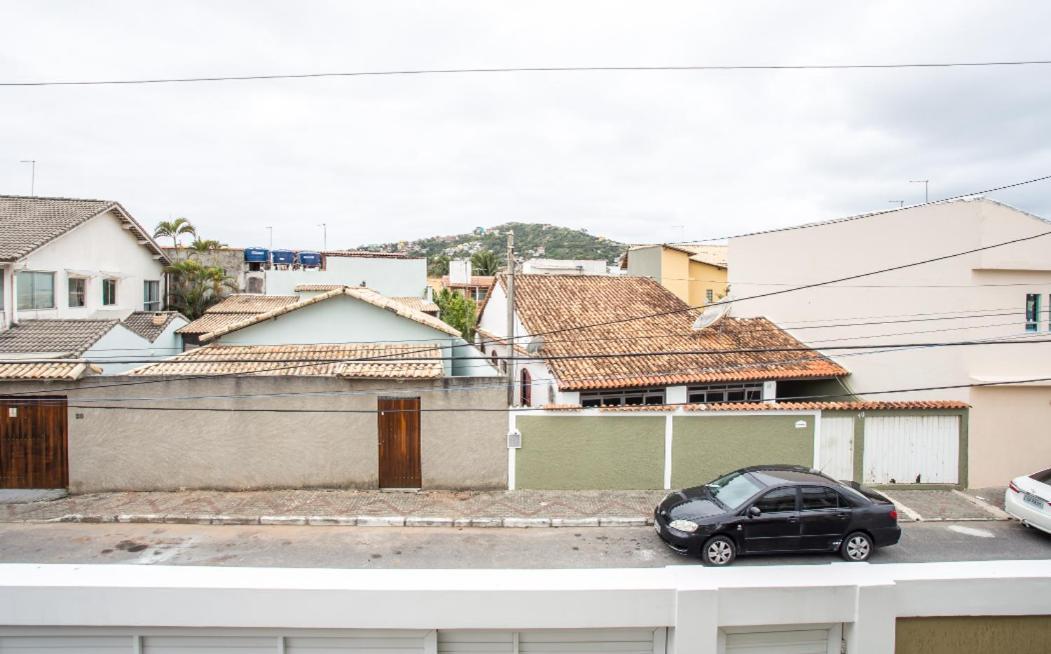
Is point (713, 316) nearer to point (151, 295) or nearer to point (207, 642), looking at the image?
point (207, 642)

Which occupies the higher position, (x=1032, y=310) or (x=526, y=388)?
(x=1032, y=310)

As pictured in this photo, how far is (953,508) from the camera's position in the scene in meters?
12.9

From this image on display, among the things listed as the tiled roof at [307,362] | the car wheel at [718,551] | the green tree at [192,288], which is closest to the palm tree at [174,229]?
the green tree at [192,288]

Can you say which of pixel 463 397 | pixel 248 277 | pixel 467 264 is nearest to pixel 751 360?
pixel 463 397

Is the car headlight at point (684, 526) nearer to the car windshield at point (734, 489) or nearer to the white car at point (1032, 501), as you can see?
the car windshield at point (734, 489)

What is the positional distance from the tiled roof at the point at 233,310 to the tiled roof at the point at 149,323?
0.72 metres

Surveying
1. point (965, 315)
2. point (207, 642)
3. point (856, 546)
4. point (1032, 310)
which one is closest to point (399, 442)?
point (856, 546)

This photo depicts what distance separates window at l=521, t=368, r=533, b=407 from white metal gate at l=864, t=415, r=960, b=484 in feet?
30.8

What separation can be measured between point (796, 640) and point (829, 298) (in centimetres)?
1771

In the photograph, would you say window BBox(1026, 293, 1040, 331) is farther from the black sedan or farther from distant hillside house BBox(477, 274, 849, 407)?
the black sedan

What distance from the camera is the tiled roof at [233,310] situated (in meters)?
23.5

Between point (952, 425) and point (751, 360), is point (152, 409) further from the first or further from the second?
point (952, 425)

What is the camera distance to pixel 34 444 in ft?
42.7

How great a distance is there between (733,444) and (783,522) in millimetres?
3849
